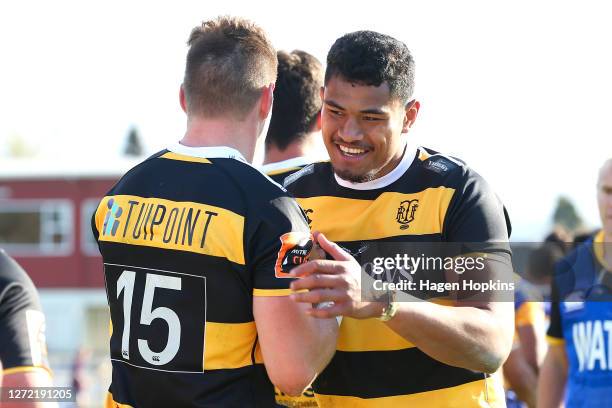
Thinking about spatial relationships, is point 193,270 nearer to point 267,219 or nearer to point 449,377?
point 267,219

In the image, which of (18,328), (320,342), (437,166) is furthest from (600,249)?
(18,328)

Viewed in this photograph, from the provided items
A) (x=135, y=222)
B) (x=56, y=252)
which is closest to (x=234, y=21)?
(x=135, y=222)

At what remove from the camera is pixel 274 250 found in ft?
10.7

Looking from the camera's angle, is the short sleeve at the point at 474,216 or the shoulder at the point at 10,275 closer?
the short sleeve at the point at 474,216

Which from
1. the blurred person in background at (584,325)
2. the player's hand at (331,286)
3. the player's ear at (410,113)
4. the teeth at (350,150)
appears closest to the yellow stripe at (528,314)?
the blurred person in background at (584,325)

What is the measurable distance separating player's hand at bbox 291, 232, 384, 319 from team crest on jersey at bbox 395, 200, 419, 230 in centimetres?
85

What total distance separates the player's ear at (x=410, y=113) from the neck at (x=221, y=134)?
0.68 m

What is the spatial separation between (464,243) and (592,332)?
1.94 meters

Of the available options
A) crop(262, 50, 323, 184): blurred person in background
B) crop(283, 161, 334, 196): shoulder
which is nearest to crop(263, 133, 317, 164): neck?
crop(262, 50, 323, 184): blurred person in background

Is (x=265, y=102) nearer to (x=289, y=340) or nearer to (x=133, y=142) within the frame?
(x=289, y=340)

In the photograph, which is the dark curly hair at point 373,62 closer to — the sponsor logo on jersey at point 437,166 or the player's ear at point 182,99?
the sponsor logo on jersey at point 437,166

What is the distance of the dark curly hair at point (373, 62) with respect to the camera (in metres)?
3.71

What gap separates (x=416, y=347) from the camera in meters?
3.64

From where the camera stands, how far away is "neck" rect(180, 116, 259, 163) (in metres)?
3.52
